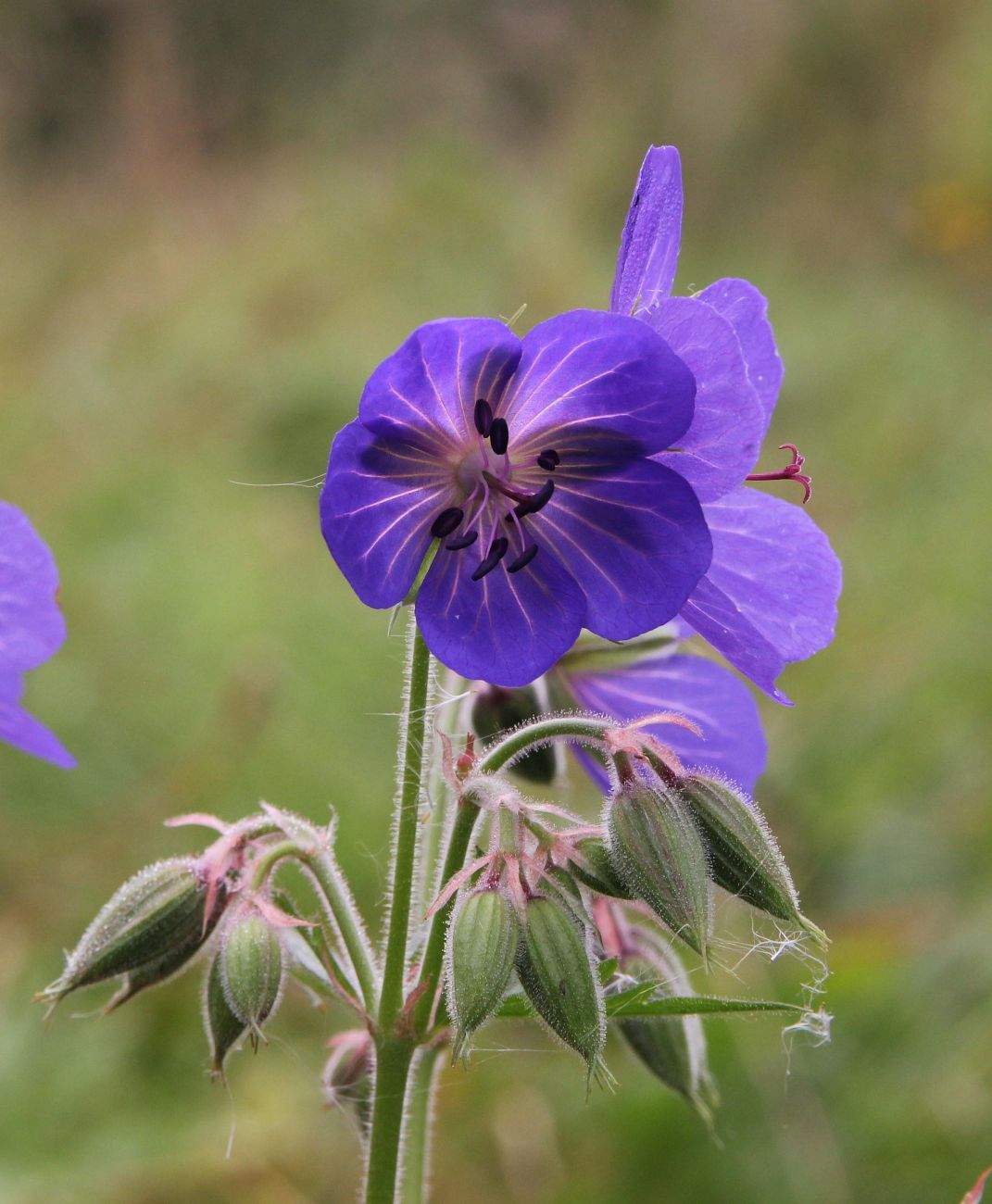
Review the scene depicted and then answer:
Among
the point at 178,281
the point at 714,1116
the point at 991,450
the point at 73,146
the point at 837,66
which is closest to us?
the point at 714,1116

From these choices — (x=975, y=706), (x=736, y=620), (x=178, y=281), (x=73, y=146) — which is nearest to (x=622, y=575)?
(x=736, y=620)

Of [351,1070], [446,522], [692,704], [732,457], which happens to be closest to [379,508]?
[446,522]

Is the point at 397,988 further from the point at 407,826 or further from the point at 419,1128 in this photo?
the point at 419,1128

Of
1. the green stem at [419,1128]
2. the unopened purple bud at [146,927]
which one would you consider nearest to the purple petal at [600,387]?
the unopened purple bud at [146,927]

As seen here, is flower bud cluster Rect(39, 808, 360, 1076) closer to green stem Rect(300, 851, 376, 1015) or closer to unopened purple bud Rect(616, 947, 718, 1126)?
green stem Rect(300, 851, 376, 1015)

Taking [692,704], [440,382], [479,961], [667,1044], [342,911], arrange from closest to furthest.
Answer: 1. [479,961]
2. [440,382]
3. [342,911]
4. [667,1044]
5. [692,704]

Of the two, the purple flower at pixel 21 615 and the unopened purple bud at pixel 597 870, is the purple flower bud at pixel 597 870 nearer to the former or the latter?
the unopened purple bud at pixel 597 870

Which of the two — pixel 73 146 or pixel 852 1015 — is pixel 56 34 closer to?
pixel 73 146
